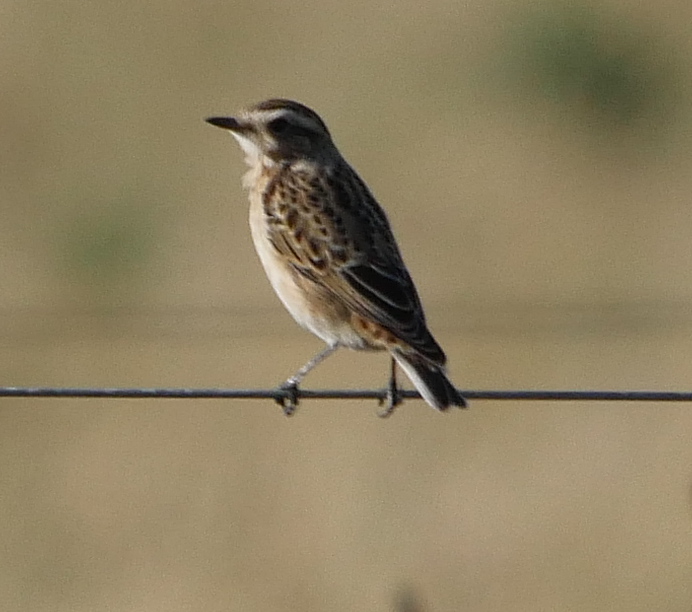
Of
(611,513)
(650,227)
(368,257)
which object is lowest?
(611,513)

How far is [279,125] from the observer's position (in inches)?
453

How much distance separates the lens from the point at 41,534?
15445mm

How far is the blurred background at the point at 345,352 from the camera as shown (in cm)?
1500

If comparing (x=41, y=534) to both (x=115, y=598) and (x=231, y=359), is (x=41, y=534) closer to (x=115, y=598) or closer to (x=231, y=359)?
(x=115, y=598)

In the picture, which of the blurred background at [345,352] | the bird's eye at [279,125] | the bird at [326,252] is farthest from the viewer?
the blurred background at [345,352]

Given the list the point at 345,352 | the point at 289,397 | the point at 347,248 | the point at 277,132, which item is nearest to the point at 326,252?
the point at 347,248

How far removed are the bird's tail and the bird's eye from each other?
7.30ft

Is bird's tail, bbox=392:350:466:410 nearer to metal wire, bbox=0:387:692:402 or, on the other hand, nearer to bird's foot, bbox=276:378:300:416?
bird's foot, bbox=276:378:300:416

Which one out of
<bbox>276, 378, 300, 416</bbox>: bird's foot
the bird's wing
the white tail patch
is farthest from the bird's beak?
the white tail patch

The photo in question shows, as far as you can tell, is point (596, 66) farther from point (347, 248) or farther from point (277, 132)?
point (347, 248)

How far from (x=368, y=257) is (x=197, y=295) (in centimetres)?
777

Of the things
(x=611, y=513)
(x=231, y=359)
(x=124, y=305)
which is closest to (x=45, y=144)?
(x=124, y=305)

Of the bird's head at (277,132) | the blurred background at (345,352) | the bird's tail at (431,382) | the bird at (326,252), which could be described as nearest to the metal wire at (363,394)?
the bird's tail at (431,382)

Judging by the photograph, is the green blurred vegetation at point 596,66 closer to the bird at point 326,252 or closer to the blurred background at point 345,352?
the blurred background at point 345,352
